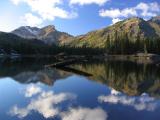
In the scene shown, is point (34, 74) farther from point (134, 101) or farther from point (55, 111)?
point (55, 111)

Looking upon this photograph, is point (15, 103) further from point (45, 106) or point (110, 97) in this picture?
point (110, 97)

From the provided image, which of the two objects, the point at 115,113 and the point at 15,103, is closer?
the point at 115,113

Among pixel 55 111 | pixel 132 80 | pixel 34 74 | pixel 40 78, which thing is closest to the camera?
pixel 55 111

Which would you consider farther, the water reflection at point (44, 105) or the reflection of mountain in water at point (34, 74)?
the reflection of mountain in water at point (34, 74)

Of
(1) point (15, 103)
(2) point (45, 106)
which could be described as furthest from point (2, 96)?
(2) point (45, 106)

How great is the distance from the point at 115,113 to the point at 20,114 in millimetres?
8005

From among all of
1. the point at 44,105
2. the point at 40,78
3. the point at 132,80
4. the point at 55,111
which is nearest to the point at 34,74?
the point at 40,78

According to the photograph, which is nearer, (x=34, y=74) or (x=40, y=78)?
(x=40, y=78)

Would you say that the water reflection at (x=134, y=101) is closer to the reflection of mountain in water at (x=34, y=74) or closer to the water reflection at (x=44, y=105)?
the water reflection at (x=44, y=105)

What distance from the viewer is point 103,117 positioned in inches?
942

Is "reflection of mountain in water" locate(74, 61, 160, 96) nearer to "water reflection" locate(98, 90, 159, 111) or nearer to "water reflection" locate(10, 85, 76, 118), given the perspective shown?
"water reflection" locate(98, 90, 159, 111)

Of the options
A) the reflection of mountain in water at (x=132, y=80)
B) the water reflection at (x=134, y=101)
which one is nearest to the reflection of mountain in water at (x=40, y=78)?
the reflection of mountain in water at (x=132, y=80)

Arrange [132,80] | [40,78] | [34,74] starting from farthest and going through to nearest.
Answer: [34,74]
[40,78]
[132,80]

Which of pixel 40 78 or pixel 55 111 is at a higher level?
pixel 55 111
